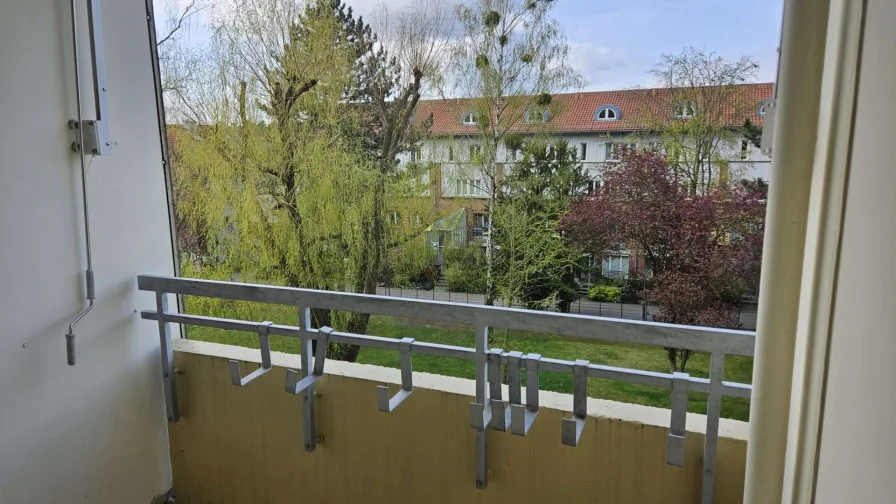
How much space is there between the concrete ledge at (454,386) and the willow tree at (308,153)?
198 mm

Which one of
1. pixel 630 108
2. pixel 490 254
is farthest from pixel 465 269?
pixel 630 108

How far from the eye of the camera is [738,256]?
113 centimetres

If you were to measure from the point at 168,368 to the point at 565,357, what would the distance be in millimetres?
1064

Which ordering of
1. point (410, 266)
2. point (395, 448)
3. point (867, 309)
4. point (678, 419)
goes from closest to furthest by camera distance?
point (867, 309) < point (678, 419) < point (395, 448) < point (410, 266)

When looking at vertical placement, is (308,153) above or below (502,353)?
above

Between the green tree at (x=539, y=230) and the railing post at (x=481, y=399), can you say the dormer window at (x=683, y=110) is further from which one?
the railing post at (x=481, y=399)

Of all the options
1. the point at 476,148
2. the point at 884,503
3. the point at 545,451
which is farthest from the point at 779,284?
the point at 476,148

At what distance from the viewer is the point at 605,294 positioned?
1237 mm

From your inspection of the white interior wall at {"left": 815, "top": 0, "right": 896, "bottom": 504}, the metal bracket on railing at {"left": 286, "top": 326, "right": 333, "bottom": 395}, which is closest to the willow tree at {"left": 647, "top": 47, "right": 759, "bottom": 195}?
the white interior wall at {"left": 815, "top": 0, "right": 896, "bottom": 504}

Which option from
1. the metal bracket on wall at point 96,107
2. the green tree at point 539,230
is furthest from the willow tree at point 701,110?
the metal bracket on wall at point 96,107

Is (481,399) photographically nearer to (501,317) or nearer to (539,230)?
(501,317)

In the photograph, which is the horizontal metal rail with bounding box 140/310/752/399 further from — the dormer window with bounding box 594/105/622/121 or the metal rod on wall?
the dormer window with bounding box 594/105/622/121

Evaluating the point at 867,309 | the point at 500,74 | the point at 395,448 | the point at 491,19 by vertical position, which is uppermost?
the point at 491,19

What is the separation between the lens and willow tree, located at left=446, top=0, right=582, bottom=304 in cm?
127
